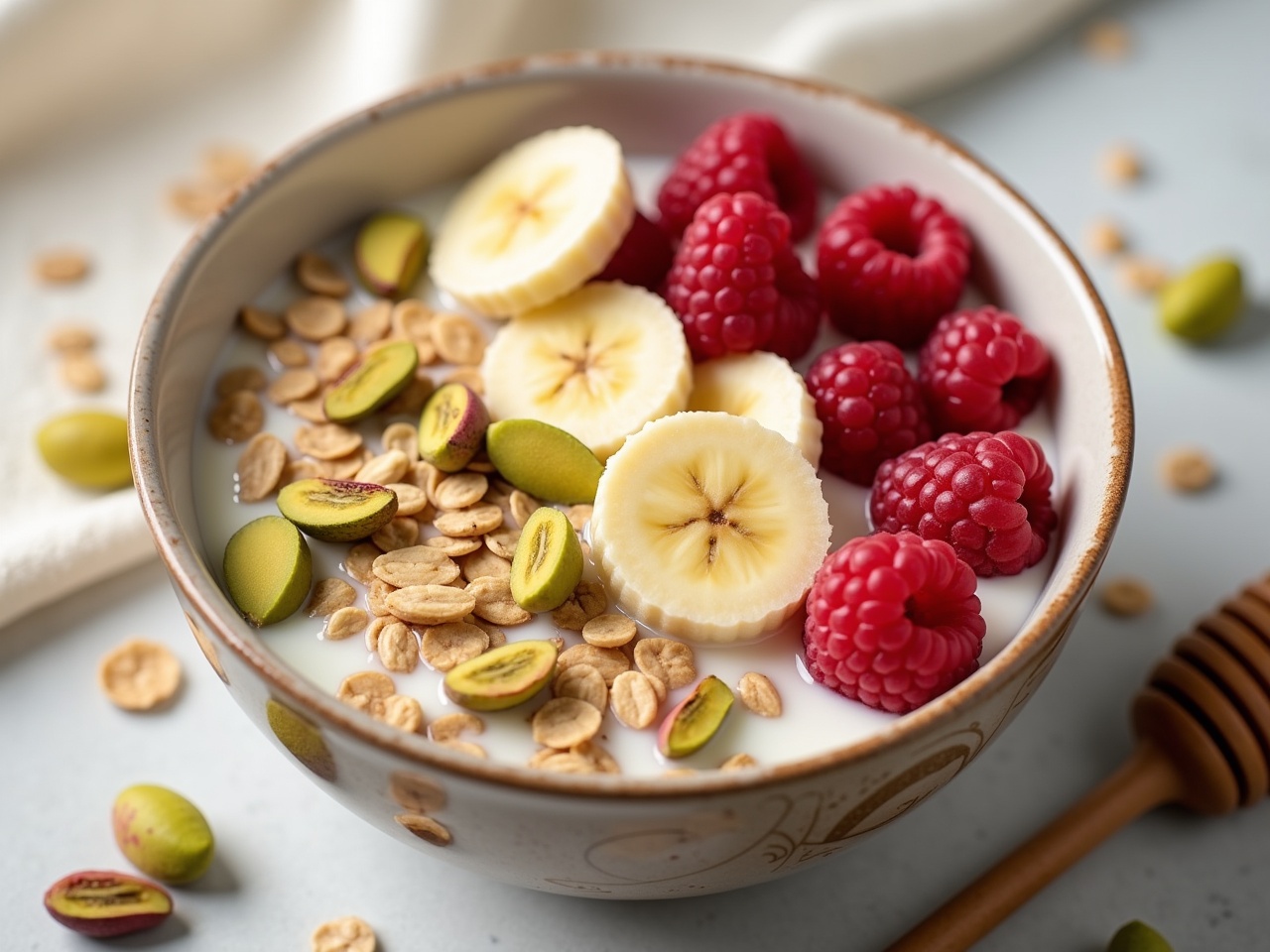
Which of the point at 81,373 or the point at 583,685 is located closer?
the point at 583,685

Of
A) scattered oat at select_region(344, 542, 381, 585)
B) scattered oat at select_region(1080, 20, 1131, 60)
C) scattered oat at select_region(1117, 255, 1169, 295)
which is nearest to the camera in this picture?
scattered oat at select_region(344, 542, 381, 585)

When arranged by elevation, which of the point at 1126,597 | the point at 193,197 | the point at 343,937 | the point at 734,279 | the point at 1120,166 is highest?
the point at 734,279

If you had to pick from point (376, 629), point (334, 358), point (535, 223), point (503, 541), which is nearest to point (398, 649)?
point (376, 629)

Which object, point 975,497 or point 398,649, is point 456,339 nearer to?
point 398,649

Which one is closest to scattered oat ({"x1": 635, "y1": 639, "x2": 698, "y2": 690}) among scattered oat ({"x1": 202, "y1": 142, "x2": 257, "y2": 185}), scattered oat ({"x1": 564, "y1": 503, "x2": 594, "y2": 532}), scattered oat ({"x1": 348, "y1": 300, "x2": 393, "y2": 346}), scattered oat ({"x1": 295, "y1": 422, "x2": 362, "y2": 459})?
scattered oat ({"x1": 564, "y1": 503, "x2": 594, "y2": 532})

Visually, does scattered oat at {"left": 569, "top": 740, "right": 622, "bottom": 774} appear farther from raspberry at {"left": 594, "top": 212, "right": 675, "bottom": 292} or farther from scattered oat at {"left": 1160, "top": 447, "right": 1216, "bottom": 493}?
scattered oat at {"left": 1160, "top": 447, "right": 1216, "bottom": 493}

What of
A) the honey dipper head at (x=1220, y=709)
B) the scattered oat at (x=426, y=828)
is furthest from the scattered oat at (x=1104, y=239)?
the scattered oat at (x=426, y=828)

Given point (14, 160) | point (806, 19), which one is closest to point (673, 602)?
point (806, 19)
